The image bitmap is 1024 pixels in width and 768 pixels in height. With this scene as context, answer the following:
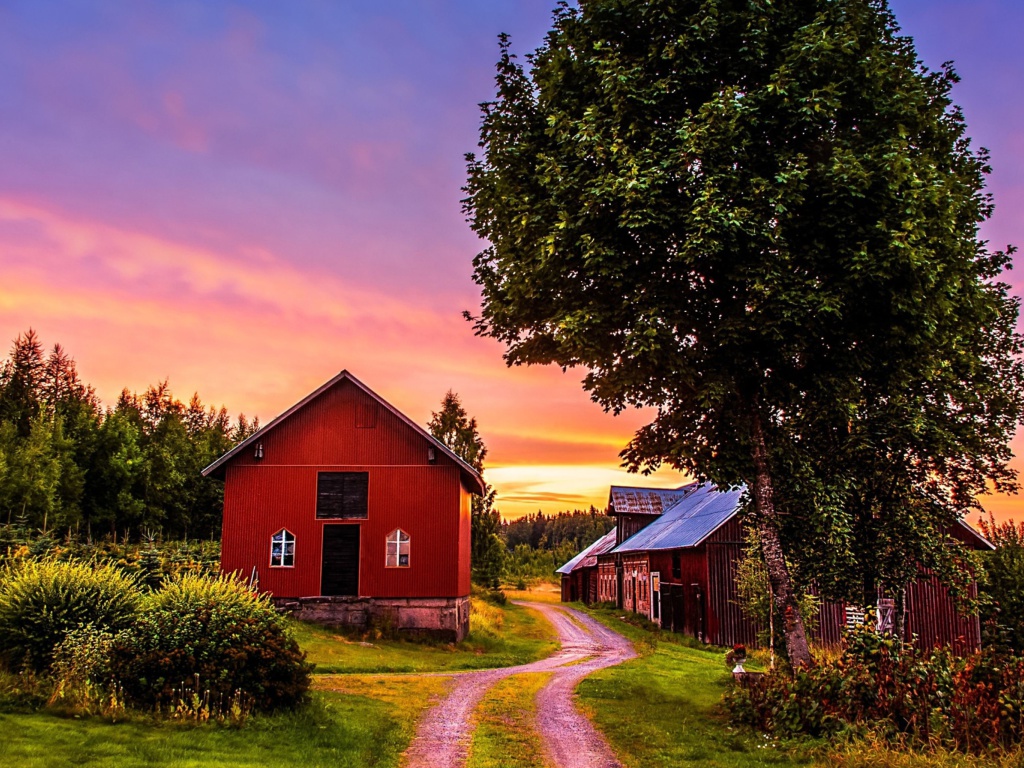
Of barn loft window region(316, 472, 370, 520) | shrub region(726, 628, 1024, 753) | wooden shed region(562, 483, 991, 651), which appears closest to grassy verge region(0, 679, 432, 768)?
shrub region(726, 628, 1024, 753)

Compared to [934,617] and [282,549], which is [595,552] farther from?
[282,549]

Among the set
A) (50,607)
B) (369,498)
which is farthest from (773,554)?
(369,498)

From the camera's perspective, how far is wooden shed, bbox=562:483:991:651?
33.2 meters

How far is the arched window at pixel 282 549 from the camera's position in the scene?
29281 millimetres

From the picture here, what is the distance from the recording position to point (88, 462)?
7231 centimetres

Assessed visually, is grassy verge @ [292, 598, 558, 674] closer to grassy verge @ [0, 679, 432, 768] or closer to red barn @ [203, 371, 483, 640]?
red barn @ [203, 371, 483, 640]

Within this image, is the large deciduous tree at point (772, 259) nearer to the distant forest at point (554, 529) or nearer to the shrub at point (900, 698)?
the shrub at point (900, 698)

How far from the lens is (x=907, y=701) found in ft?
36.1

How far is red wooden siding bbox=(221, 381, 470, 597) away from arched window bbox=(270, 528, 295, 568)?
0.69ft

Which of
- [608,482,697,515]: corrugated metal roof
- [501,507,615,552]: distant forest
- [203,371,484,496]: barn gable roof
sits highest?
[203,371,484,496]: barn gable roof

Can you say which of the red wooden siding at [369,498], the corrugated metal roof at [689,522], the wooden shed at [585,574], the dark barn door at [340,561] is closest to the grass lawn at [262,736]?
the red wooden siding at [369,498]

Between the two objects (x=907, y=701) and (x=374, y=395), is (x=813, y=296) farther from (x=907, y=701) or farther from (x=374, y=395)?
(x=374, y=395)

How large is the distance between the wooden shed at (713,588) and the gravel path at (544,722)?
8.80 meters

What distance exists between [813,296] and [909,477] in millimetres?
6332
